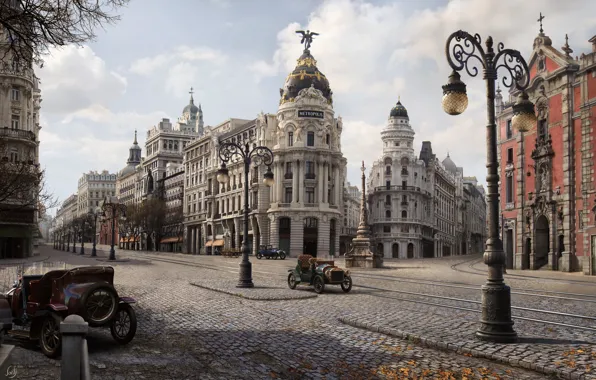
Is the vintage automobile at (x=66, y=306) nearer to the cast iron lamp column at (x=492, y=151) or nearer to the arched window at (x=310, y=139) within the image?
the cast iron lamp column at (x=492, y=151)

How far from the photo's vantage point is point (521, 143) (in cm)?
4212

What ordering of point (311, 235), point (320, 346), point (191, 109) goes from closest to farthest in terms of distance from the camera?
point (320, 346) < point (311, 235) < point (191, 109)

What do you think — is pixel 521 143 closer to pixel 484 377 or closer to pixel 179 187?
pixel 484 377

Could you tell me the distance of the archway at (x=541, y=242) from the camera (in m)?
40.0

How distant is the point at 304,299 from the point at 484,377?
30.6 ft

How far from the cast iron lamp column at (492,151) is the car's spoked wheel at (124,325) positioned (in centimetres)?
616

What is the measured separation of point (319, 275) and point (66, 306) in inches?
431

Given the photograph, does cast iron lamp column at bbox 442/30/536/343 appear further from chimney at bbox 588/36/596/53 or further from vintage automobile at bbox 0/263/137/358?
chimney at bbox 588/36/596/53

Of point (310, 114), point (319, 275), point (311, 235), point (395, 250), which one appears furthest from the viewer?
point (395, 250)

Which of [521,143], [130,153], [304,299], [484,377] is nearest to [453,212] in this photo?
[521,143]

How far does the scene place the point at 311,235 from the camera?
7294cm

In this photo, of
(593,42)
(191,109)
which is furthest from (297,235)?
(191,109)

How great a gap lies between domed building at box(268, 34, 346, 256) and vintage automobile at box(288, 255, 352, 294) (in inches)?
2019

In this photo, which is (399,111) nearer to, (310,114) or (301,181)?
(310,114)
